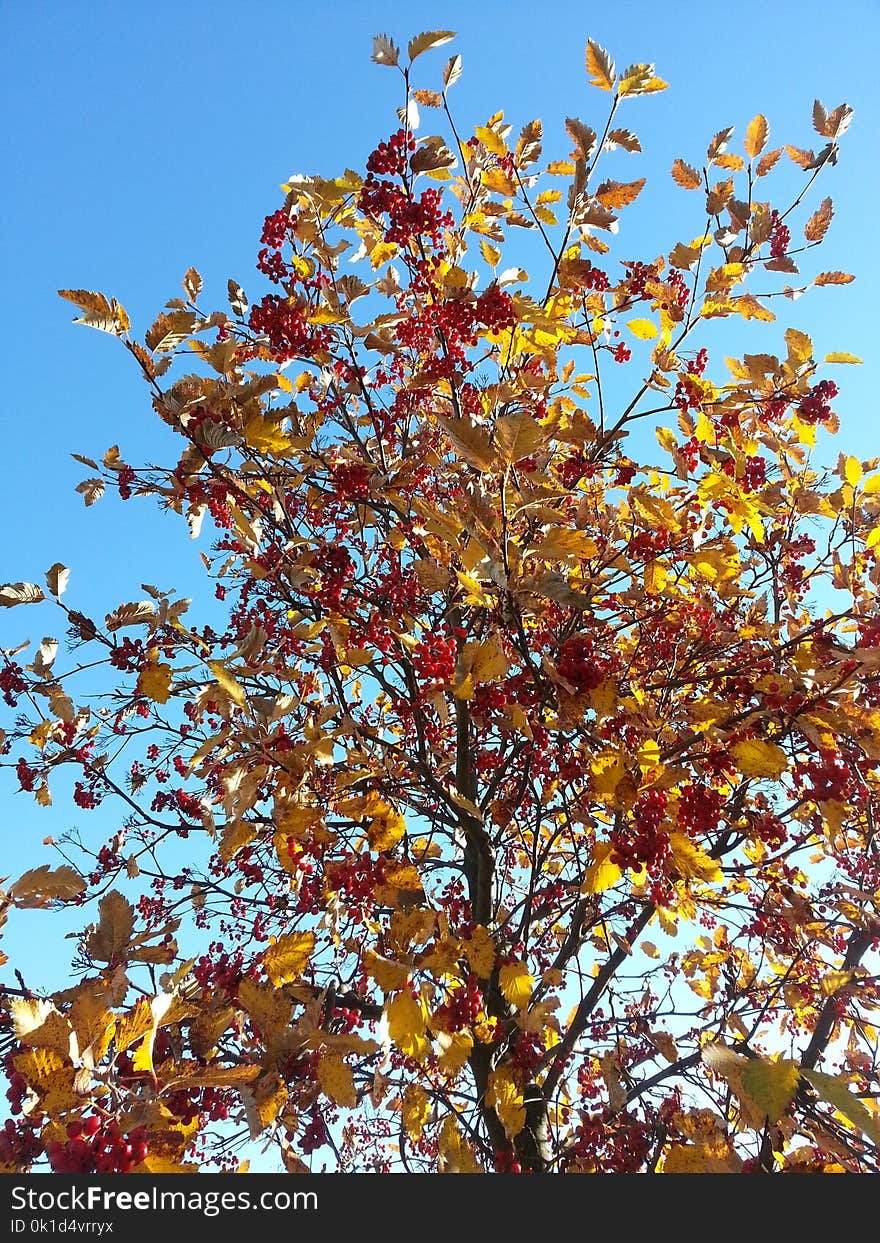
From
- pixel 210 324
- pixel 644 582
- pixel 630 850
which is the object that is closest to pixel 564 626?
pixel 644 582

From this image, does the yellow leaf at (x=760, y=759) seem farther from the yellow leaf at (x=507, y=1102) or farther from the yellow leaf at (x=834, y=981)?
the yellow leaf at (x=834, y=981)

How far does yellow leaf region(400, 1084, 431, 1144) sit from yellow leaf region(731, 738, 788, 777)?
156 centimetres

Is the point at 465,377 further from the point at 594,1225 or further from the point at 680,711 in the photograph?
the point at 594,1225

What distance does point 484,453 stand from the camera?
1.74 meters

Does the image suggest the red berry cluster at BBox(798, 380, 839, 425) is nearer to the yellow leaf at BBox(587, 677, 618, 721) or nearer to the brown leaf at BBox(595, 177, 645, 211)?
the brown leaf at BBox(595, 177, 645, 211)

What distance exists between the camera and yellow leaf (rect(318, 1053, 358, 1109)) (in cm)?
186

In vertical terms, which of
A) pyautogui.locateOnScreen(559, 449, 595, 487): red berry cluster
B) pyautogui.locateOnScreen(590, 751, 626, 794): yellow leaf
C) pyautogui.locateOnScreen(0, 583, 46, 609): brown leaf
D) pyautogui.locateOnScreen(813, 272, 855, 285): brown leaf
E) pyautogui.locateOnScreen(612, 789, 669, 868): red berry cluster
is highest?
pyautogui.locateOnScreen(813, 272, 855, 285): brown leaf

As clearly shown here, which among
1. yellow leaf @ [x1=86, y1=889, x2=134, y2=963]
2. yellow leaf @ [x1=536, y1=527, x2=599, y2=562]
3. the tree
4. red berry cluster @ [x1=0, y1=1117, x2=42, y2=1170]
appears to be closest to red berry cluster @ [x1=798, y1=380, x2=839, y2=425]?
the tree

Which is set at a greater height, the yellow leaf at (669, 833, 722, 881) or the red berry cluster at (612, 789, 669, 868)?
the red berry cluster at (612, 789, 669, 868)

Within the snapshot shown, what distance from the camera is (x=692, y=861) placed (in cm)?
230

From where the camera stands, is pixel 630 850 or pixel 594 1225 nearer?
pixel 594 1225

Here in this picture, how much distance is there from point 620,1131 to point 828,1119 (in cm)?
90

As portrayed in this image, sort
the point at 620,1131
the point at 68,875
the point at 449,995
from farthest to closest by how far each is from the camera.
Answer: the point at 620,1131, the point at 449,995, the point at 68,875

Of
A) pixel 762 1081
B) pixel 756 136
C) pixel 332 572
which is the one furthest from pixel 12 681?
pixel 756 136
